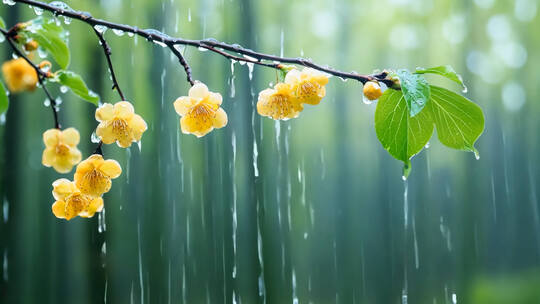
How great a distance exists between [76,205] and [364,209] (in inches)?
109

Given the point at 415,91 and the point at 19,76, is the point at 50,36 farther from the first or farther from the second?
the point at 415,91

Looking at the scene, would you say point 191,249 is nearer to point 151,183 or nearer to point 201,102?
point 151,183

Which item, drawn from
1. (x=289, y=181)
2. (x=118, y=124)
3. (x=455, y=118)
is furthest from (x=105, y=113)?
(x=289, y=181)

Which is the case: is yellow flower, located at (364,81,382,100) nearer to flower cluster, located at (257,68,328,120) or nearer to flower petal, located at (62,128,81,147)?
flower cluster, located at (257,68,328,120)

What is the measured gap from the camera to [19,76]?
0.28 meters

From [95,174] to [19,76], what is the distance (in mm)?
99

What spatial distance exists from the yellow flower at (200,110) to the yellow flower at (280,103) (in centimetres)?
4

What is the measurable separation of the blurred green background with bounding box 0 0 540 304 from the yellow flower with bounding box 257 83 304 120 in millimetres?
2003

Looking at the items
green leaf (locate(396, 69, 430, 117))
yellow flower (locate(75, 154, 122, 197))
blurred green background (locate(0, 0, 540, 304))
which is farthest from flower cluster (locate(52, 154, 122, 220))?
blurred green background (locate(0, 0, 540, 304))

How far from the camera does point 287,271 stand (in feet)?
9.21

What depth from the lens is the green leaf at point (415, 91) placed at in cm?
29

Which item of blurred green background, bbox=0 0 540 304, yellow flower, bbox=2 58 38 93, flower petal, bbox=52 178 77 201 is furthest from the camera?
blurred green background, bbox=0 0 540 304

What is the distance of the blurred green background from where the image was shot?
7.35ft

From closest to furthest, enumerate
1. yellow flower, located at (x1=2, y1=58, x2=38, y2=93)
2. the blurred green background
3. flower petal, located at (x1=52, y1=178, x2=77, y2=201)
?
yellow flower, located at (x1=2, y1=58, x2=38, y2=93) < flower petal, located at (x1=52, y1=178, x2=77, y2=201) < the blurred green background
